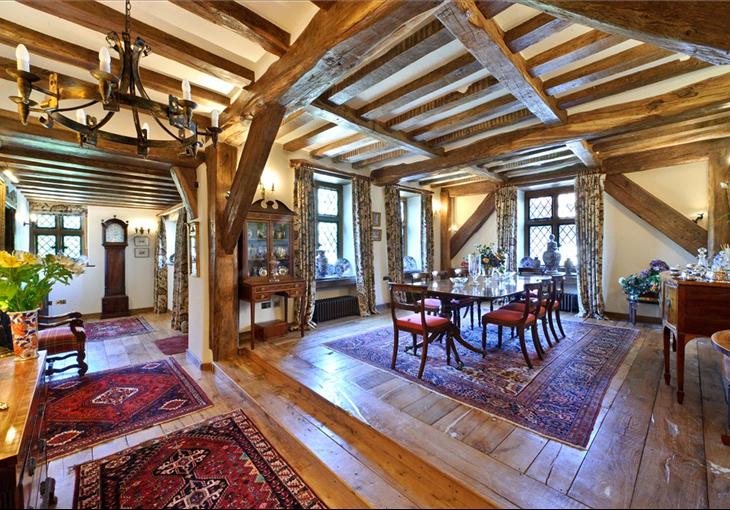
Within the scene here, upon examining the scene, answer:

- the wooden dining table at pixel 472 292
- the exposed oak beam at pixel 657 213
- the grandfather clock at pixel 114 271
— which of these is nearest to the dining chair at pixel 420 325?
the wooden dining table at pixel 472 292

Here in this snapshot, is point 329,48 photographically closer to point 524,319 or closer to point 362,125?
point 362,125

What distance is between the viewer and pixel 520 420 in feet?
6.81

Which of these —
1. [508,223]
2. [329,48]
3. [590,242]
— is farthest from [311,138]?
[590,242]

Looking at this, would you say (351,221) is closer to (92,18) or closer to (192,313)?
(192,313)

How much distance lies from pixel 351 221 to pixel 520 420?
3936 millimetres

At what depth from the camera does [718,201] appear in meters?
4.04

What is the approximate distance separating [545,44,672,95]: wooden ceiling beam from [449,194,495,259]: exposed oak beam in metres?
3.62

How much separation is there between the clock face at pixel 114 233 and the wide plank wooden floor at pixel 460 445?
5560 millimetres

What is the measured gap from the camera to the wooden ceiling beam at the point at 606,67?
7.53 feet

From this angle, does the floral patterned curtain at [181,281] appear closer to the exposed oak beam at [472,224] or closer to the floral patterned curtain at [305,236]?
the floral patterned curtain at [305,236]

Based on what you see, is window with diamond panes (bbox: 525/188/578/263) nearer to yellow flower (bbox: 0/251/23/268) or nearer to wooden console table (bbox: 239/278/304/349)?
wooden console table (bbox: 239/278/304/349)

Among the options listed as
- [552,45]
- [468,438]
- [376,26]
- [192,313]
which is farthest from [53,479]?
[552,45]

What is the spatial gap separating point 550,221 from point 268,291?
554 centimetres

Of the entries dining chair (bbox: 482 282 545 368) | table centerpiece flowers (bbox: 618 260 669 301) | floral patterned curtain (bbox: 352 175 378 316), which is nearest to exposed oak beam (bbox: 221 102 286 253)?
floral patterned curtain (bbox: 352 175 378 316)
